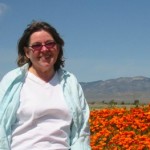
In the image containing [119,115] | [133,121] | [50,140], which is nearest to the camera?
[50,140]

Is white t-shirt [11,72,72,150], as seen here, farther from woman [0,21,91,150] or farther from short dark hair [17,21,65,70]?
short dark hair [17,21,65,70]

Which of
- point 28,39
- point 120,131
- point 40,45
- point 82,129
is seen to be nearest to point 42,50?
point 40,45

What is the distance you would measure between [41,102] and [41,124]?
155 mm

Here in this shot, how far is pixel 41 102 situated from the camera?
3506 millimetres

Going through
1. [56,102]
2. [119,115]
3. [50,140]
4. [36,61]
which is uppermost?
[36,61]

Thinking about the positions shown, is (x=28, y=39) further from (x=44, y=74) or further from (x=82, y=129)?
(x=82, y=129)

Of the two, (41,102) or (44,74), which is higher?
(44,74)

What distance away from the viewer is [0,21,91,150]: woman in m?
3.46

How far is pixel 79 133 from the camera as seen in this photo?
355 cm

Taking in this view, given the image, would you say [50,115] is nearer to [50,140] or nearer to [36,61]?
[50,140]

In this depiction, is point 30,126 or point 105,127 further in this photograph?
point 105,127

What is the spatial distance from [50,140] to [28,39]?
2.52ft

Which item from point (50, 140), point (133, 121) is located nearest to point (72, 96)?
point (50, 140)

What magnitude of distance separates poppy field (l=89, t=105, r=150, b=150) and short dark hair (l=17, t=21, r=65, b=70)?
380cm
